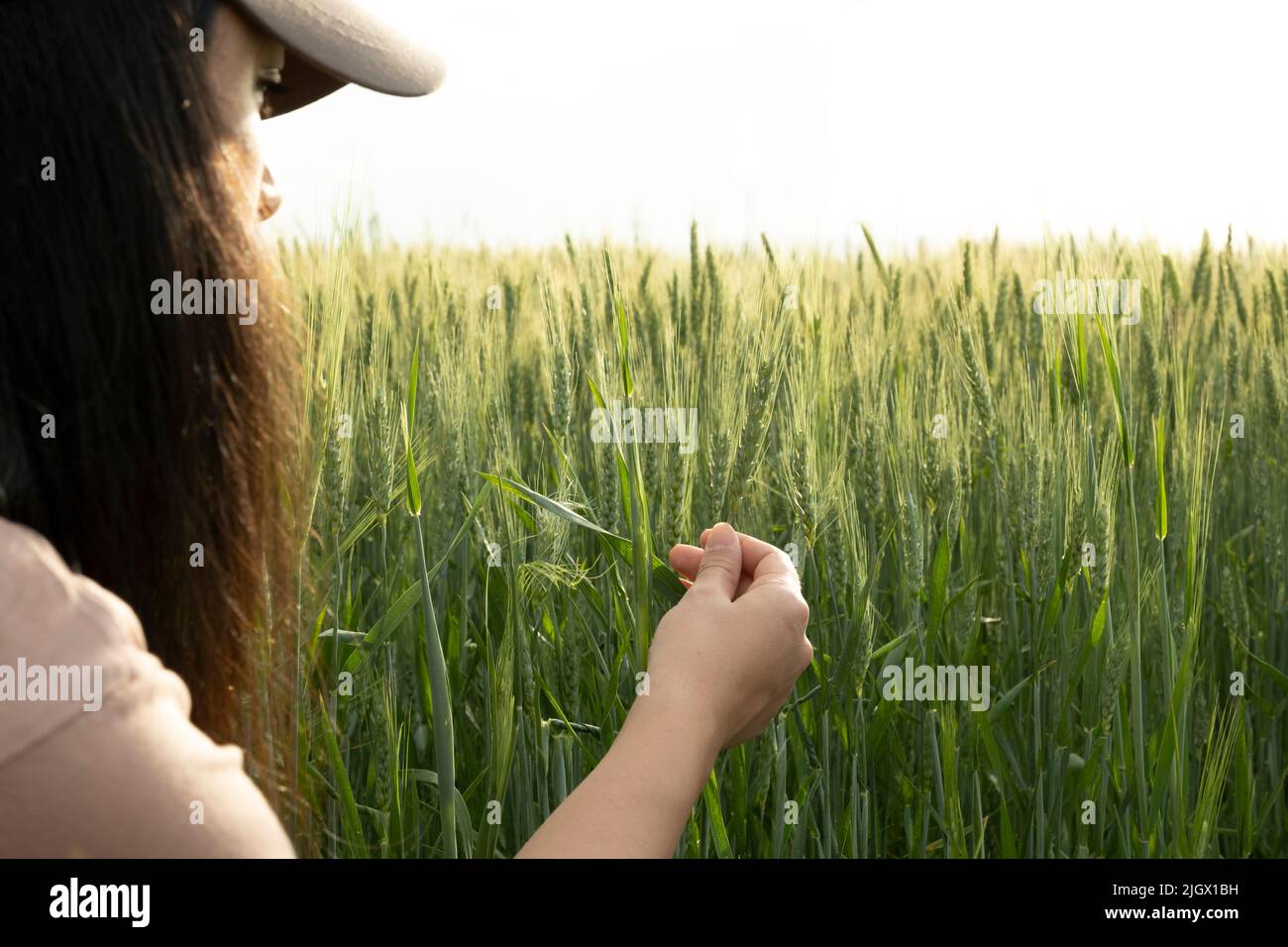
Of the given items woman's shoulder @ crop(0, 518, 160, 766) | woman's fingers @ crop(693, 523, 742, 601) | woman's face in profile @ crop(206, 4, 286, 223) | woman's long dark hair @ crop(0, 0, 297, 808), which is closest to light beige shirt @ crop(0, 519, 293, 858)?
woman's shoulder @ crop(0, 518, 160, 766)

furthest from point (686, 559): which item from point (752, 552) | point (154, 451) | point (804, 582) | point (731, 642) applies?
point (154, 451)

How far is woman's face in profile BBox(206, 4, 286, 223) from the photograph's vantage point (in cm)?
76

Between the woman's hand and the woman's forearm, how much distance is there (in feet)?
0.10

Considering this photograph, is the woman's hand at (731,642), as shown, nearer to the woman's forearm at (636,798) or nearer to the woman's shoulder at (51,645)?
the woman's forearm at (636,798)

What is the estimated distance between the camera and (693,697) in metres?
0.82

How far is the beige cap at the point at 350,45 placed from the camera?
0.78m

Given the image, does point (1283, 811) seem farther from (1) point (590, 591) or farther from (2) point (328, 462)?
(2) point (328, 462)

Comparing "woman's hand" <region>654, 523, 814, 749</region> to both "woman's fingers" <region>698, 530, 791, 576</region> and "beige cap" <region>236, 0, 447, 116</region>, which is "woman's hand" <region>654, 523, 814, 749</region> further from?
"beige cap" <region>236, 0, 447, 116</region>

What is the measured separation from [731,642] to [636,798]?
0.66 ft

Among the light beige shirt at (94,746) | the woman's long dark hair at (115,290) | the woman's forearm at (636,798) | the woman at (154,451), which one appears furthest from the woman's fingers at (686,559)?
the light beige shirt at (94,746)

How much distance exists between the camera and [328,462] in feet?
3.93

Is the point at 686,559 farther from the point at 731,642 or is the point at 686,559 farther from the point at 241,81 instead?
the point at 241,81

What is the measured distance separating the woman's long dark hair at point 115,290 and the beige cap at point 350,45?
5 centimetres
